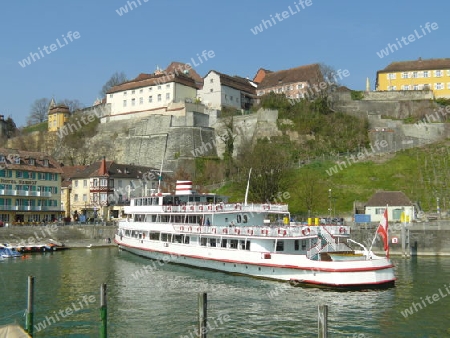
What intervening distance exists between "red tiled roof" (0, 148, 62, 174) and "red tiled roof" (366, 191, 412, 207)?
154 feet

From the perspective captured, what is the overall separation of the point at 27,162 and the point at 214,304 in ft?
177

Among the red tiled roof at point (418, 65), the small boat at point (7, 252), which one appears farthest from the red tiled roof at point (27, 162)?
the red tiled roof at point (418, 65)

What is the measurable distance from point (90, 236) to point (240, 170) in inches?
1048

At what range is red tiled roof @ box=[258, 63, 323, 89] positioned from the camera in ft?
333

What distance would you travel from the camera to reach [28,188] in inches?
2867

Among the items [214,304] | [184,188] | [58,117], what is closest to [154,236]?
[184,188]

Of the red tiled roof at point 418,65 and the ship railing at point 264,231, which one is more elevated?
the red tiled roof at point 418,65

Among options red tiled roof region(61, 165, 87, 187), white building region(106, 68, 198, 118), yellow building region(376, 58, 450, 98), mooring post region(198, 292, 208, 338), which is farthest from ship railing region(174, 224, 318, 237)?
yellow building region(376, 58, 450, 98)

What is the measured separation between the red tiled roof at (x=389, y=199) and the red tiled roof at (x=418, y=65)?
50636mm

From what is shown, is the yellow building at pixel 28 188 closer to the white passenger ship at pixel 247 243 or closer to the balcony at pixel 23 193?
the balcony at pixel 23 193

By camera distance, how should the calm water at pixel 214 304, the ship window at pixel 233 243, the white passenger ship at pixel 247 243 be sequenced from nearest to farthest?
the calm water at pixel 214 304 < the white passenger ship at pixel 247 243 < the ship window at pixel 233 243

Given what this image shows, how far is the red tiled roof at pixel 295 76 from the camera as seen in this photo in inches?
3991

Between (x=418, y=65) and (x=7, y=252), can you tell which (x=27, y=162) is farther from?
(x=418, y=65)

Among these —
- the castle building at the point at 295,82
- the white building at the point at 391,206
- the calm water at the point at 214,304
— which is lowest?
the calm water at the point at 214,304
